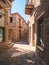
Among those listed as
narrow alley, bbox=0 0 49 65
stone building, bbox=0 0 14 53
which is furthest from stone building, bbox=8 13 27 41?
stone building, bbox=0 0 14 53

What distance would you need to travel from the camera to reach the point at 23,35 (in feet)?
78.4

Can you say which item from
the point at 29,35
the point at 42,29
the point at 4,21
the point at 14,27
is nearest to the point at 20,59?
the point at 42,29

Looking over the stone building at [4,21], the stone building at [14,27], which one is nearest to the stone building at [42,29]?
the stone building at [4,21]

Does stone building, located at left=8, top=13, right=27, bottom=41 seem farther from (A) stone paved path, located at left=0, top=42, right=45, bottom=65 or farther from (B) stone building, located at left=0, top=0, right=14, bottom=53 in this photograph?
(A) stone paved path, located at left=0, top=42, right=45, bottom=65

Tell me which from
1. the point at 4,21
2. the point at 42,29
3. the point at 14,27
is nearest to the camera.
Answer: the point at 42,29

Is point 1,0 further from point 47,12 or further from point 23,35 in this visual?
point 23,35

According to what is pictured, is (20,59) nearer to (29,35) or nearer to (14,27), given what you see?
(29,35)

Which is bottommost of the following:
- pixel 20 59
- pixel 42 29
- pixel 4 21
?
pixel 20 59

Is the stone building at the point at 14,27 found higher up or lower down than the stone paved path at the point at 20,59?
higher up

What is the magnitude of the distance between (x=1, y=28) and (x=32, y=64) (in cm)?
580

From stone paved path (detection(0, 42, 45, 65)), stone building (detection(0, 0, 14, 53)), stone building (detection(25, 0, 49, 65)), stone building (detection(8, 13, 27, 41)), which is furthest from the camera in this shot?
stone building (detection(8, 13, 27, 41))

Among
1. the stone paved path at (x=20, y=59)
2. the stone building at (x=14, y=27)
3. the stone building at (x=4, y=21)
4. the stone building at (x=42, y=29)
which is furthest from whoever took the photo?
the stone building at (x=14, y=27)

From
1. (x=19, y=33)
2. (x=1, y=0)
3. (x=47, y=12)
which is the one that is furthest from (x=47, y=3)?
(x=19, y=33)

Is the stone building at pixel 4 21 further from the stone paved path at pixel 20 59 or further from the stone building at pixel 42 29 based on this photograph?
the stone paved path at pixel 20 59
